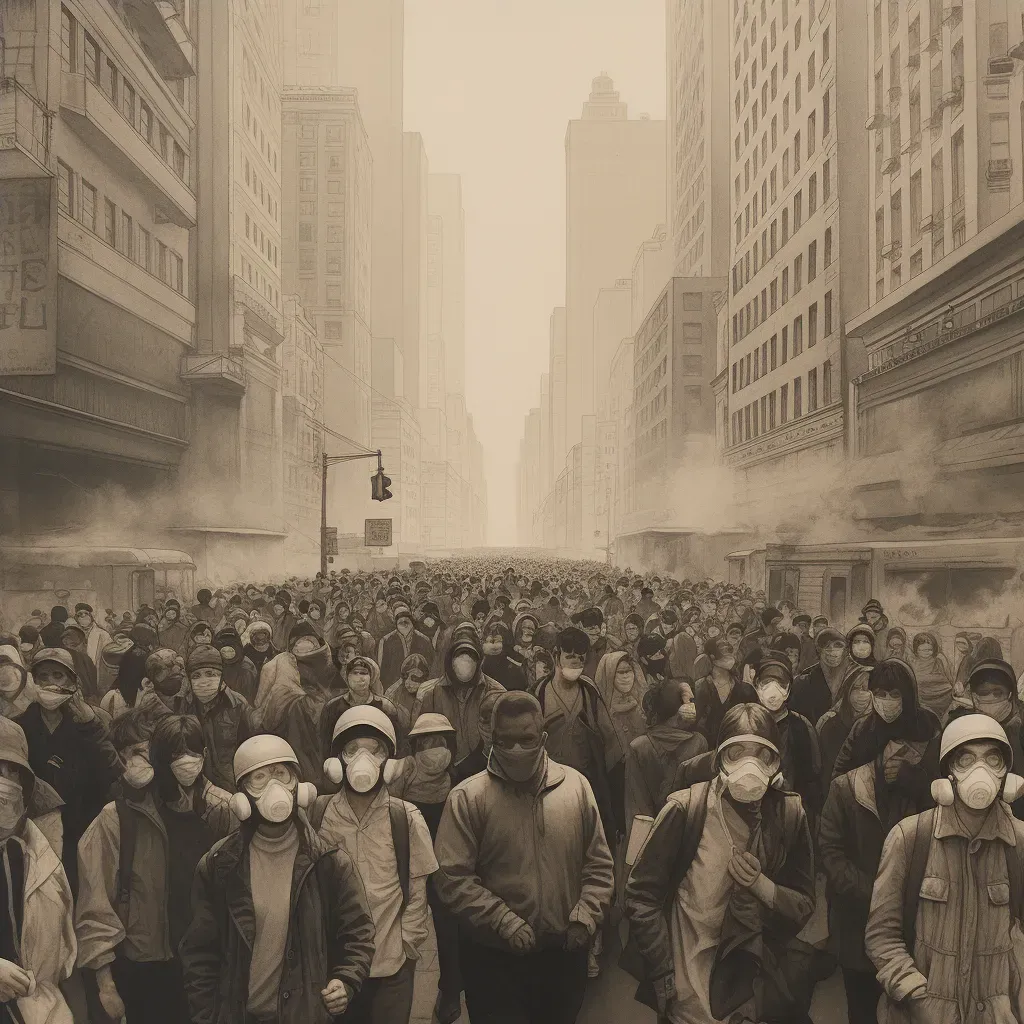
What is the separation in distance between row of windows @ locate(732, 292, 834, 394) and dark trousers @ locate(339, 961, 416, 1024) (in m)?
15.1

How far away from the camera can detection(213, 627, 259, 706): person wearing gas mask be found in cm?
825

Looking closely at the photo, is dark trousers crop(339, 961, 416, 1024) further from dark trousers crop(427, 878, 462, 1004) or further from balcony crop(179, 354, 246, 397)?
balcony crop(179, 354, 246, 397)

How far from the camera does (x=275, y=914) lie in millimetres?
3762

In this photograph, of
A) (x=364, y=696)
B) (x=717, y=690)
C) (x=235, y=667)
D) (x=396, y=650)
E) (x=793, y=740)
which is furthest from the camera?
Result: (x=396, y=650)

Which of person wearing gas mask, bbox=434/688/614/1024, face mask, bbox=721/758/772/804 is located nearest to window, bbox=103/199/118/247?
person wearing gas mask, bbox=434/688/614/1024

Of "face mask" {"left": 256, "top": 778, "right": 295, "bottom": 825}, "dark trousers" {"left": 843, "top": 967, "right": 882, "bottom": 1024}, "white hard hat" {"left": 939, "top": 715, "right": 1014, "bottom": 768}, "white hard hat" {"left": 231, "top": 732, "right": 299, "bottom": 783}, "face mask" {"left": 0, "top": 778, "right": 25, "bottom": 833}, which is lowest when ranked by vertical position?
"dark trousers" {"left": 843, "top": 967, "right": 882, "bottom": 1024}

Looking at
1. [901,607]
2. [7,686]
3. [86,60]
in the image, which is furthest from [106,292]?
[901,607]

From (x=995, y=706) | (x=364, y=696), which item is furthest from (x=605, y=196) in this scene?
(x=995, y=706)

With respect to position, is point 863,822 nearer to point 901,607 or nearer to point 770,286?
point 901,607

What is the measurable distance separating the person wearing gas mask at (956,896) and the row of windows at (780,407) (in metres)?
13.8

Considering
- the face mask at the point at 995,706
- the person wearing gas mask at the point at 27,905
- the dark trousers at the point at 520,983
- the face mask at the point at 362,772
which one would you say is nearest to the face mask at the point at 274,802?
the face mask at the point at 362,772

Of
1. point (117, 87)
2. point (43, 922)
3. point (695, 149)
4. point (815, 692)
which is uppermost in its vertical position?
point (695, 149)

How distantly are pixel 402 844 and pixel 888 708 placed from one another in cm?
220

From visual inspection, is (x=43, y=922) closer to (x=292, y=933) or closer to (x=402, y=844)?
(x=292, y=933)
